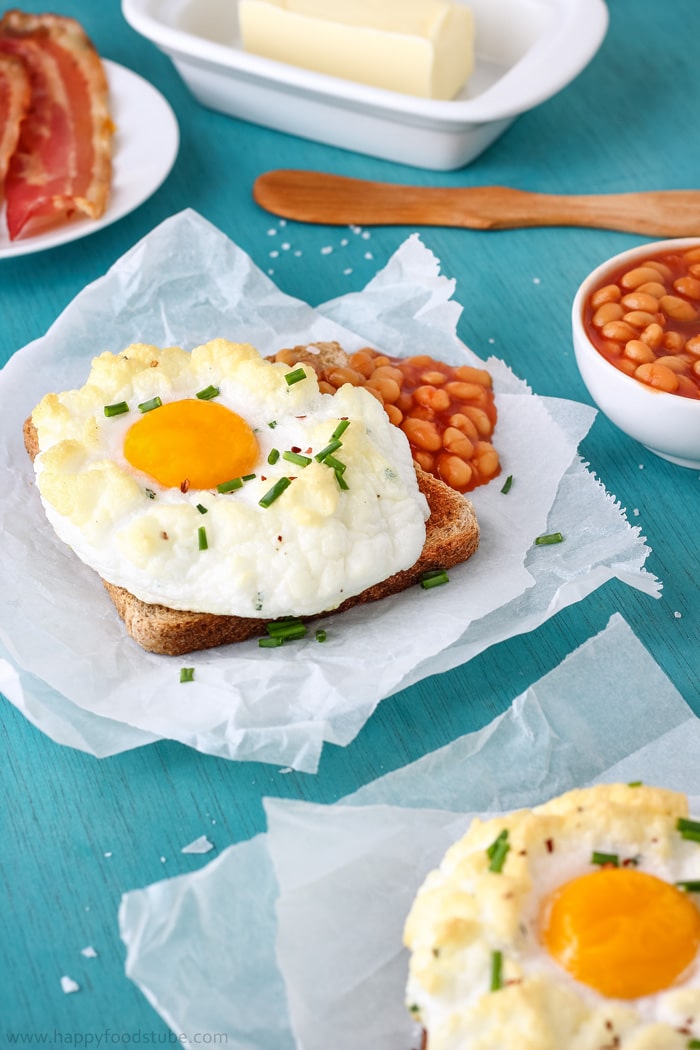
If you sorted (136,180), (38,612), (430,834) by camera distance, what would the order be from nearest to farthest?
(430,834) → (38,612) → (136,180)

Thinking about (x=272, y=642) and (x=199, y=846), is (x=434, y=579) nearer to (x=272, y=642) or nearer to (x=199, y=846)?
(x=272, y=642)

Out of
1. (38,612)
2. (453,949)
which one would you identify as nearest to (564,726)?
(453,949)

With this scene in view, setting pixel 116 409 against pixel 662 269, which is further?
pixel 662 269

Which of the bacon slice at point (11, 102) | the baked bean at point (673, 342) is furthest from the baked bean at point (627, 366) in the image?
the bacon slice at point (11, 102)

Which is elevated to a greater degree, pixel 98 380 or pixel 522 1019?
pixel 522 1019

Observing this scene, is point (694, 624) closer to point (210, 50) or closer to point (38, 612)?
point (38, 612)

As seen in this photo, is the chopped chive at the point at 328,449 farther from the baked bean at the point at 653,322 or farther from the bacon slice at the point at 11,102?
the bacon slice at the point at 11,102

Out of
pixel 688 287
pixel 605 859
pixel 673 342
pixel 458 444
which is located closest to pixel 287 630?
pixel 458 444
